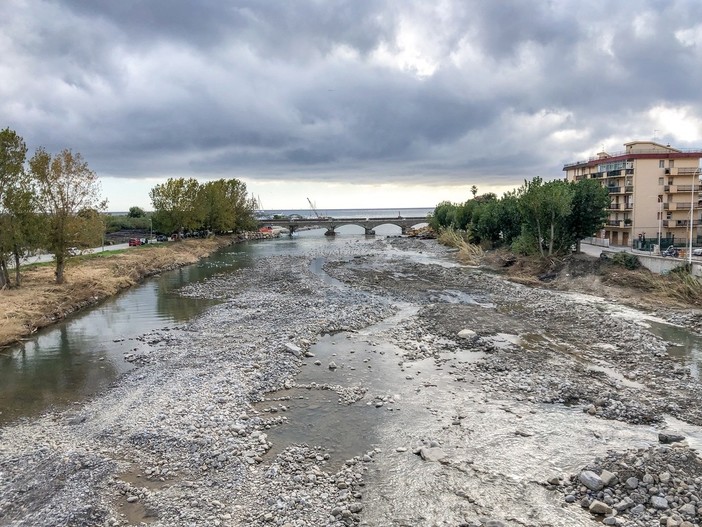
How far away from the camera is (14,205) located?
37969 millimetres

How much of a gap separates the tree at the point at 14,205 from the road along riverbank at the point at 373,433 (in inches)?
681

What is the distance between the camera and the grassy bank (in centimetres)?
3274

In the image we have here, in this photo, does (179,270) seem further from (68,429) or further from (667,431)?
(667,431)

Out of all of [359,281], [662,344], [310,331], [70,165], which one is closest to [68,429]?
[310,331]

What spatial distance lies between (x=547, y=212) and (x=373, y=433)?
50034 millimetres

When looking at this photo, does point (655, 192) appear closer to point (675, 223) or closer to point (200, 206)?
point (675, 223)

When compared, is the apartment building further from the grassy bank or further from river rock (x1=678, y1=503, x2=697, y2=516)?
river rock (x1=678, y1=503, x2=697, y2=516)

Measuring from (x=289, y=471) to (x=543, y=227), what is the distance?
5554 centimetres

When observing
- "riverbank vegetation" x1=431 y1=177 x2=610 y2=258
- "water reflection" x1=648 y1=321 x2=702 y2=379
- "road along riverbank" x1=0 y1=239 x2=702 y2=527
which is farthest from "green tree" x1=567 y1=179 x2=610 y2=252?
"road along riverbank" x1=0 y1=239 x2=702 y2=527

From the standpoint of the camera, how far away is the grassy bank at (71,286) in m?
32.7

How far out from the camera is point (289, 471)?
13836mm

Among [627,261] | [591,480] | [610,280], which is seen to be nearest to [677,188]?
[627,261]

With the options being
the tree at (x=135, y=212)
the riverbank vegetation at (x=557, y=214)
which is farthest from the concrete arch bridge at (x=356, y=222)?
the riverbank vegetation at (x=557, y=214)

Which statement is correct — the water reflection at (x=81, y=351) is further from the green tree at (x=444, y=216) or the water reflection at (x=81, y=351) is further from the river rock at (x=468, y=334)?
the green tree at (x=444, y=216)
